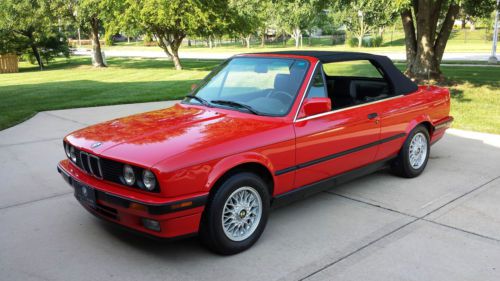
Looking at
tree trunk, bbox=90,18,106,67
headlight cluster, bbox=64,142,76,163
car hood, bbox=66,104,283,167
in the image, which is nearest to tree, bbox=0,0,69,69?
tree trunk, bbox=90,18,106,67

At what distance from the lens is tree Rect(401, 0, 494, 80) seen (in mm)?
12492

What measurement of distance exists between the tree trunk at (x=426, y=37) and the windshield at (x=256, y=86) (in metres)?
9.15

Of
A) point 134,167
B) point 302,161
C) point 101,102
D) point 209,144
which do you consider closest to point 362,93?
point 302,161

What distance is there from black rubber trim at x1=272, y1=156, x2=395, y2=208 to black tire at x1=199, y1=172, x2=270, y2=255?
1.03 feet

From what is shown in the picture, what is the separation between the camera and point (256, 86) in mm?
4512

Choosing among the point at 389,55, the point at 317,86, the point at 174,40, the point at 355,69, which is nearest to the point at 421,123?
the point at 355,69

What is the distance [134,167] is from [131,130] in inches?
29.1

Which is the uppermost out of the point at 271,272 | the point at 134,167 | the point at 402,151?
the point at 134,167

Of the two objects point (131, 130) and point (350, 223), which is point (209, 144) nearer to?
point (131, 130)

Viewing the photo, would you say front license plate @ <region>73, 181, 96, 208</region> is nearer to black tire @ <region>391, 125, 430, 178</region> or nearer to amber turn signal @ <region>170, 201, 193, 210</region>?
amber turn signal @ <region>170, 201, 193, 210</region>

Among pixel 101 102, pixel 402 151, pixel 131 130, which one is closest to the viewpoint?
pixel 131 130

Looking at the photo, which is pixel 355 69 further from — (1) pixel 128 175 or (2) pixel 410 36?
(2) pixel 410 36

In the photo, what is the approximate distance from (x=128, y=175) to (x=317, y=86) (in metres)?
1.99

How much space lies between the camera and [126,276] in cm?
338
